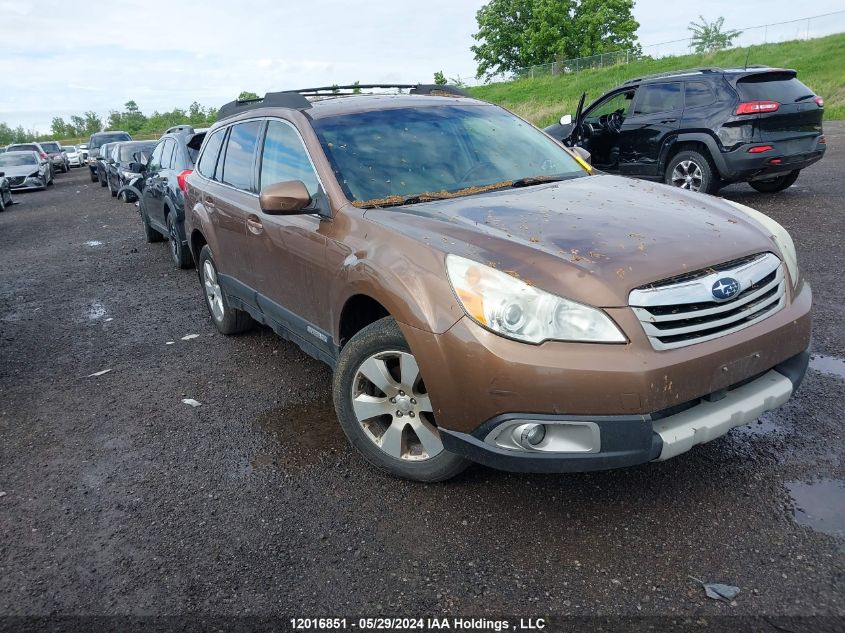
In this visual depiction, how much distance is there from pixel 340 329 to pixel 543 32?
57.6m

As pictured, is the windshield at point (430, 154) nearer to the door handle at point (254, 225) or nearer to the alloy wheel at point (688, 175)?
the door handle at point (254, 225)

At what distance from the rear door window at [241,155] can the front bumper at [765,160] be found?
6.45 metres

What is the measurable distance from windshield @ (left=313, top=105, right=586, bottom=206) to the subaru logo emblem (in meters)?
1.47

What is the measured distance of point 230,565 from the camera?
2803 mm

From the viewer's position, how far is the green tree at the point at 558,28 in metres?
55.4

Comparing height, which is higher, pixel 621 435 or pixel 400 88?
pixel 400 88

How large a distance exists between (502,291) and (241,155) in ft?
9.85

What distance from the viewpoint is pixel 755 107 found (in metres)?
8.67

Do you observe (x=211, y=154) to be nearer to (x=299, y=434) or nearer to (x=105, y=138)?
(x=299, y=434)

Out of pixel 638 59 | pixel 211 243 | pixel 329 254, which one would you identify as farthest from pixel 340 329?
pixel 638 59

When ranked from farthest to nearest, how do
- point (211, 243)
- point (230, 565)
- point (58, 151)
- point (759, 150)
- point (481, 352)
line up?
point (58, 151) → point (759, 150) → point (211, 243) → point (230, 565) → point (481, 352)

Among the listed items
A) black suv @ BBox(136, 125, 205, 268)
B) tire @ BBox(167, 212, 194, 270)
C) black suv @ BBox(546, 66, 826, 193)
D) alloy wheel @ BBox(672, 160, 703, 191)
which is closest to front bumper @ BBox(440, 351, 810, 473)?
black suv @ BBox(136, 125, 205, 268)


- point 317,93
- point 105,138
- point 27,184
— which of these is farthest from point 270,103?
point 105,138

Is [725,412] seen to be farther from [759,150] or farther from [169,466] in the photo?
[759,150]
